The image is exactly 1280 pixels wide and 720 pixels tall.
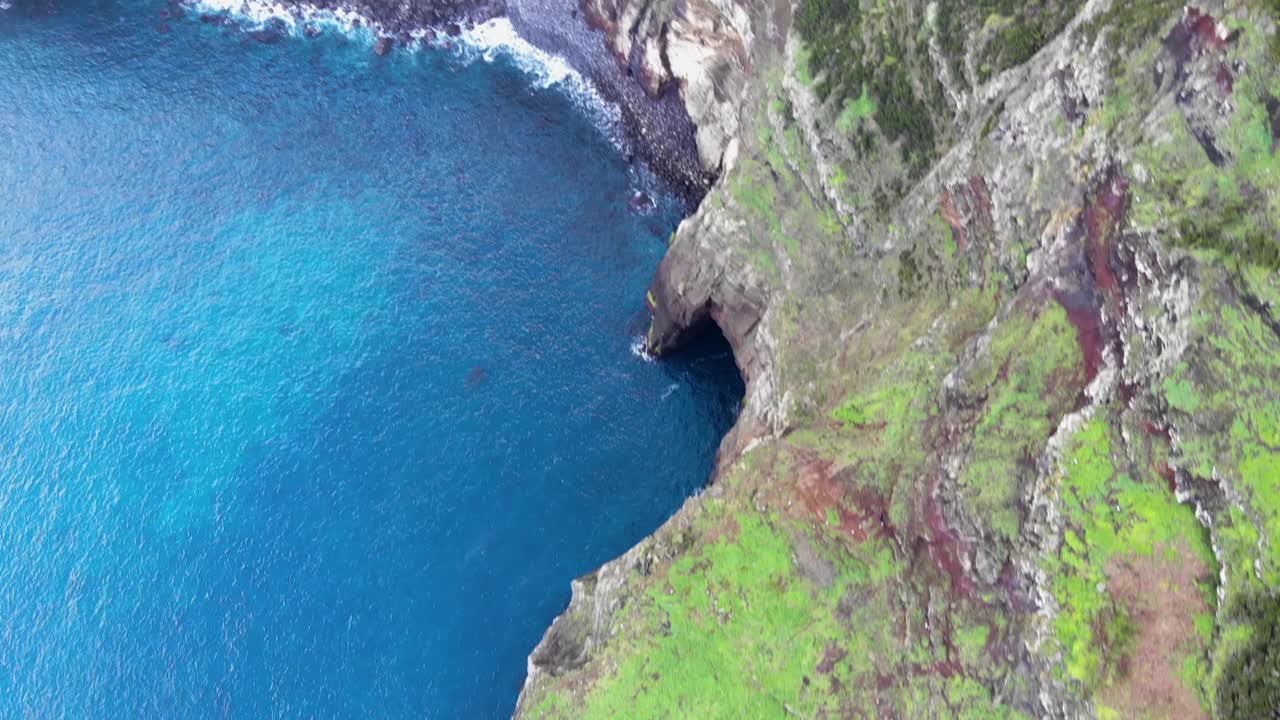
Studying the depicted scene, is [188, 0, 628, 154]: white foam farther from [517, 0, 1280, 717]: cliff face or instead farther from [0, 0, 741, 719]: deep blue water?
[517, 0, 1280, 717]: cliff face

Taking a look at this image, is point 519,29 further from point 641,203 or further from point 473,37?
point 641,203

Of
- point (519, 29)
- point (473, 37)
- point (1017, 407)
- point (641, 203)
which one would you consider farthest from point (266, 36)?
point (1017, 407)

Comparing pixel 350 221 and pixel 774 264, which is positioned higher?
pixel 774 264

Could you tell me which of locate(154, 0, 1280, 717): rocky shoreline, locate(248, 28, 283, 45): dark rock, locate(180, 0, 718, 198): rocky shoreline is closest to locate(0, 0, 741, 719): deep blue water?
locate(248, 28, 283, 45): dark rock

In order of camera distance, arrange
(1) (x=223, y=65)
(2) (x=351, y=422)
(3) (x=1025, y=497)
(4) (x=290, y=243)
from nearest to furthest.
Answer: (3) (x=1025, y=497) < (2) (x=351, y=422) < (4) (x=290, y=243) < (1) (x=223, y=65)

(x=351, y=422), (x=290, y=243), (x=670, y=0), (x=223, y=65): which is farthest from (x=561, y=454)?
(x=223, y=65)

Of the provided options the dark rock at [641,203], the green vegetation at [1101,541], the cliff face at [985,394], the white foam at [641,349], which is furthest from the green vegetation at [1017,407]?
the dark rock at [641,203]

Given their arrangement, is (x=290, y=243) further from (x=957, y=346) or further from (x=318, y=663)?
(x=957, y=346)
